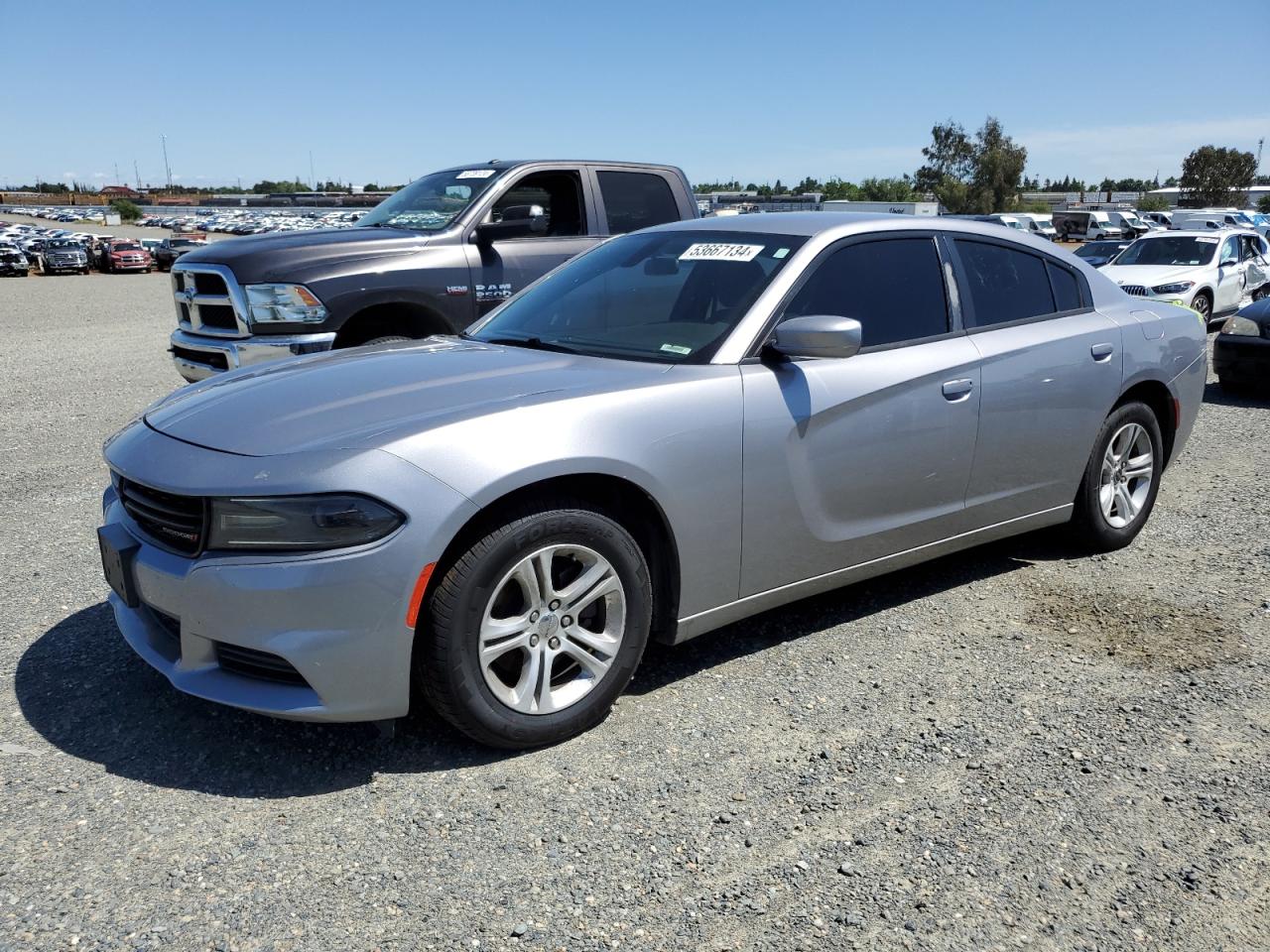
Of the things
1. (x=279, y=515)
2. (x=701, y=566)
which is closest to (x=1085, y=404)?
(x=701, y=566)

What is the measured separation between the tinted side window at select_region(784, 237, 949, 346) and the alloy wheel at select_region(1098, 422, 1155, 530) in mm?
1347

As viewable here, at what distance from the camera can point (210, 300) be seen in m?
6.98

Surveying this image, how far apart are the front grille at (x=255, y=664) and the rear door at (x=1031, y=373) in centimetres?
274

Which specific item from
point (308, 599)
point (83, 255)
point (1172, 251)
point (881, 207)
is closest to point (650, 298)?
point (308, 599)

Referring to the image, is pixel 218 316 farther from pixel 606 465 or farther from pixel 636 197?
pixel 606 465

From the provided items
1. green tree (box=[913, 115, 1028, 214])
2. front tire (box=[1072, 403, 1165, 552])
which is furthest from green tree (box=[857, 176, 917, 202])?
front tire (box=[1072, 403, 1165, 552])

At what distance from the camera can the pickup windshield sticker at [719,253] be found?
13.1 ft

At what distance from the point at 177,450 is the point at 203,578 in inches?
18.9

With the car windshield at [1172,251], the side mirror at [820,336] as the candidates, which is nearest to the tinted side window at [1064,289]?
the side mirror at [820,336]

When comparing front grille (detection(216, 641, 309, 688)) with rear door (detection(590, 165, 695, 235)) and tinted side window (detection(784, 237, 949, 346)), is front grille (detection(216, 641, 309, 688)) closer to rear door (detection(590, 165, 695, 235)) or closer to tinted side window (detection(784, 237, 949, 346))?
tinted side window (detection(784, 237, 949, 346))

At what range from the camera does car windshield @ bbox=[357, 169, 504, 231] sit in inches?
298

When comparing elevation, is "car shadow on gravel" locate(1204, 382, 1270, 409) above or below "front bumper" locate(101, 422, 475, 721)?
below

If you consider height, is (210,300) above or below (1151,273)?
above

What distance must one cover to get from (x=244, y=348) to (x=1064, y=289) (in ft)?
15.9
